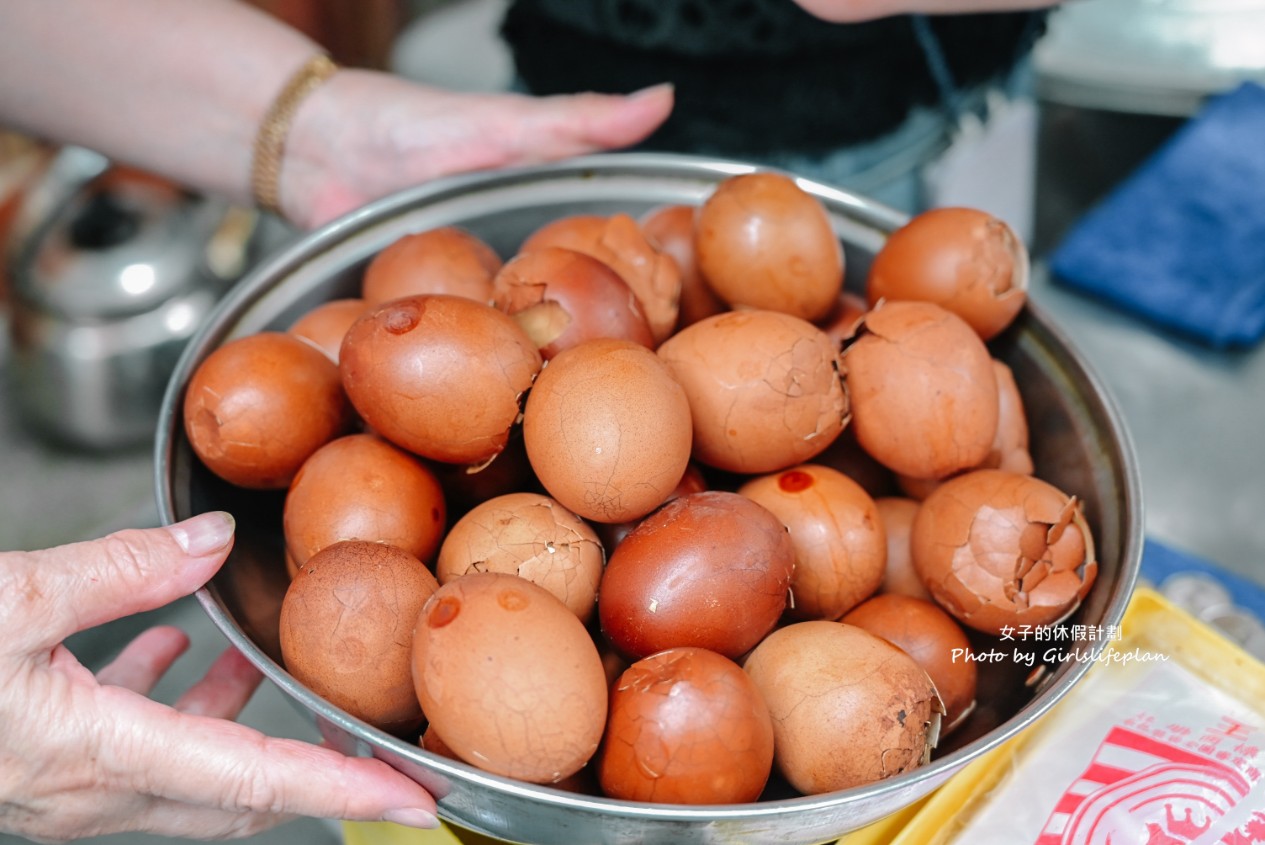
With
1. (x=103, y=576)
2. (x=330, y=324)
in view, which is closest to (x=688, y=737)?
(x=103, y=576)

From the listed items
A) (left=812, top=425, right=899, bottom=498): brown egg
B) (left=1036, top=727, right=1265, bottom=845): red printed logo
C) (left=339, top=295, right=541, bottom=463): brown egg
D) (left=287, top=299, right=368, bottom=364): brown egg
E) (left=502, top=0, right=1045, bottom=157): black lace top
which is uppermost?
(left=502, top=0, right=1045, bottom=157): black lace top

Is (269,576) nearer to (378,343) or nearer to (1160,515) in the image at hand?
(378,343)

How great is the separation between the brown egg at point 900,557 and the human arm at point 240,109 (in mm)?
553

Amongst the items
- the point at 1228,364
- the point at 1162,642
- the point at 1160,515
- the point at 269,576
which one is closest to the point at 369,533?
the point at 269,576

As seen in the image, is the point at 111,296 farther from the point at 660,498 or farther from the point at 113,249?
the point at 660,498

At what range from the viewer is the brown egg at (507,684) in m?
0.71

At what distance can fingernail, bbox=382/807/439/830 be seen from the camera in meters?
0.74

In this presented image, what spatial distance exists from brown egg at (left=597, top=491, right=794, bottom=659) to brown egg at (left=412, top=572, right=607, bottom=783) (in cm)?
8

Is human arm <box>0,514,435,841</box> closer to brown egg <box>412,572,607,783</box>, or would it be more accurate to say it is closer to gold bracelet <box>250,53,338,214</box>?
brown egg <box>412,572,607,783</box>

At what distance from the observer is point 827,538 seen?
2.94 feet

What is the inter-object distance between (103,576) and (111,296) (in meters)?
1.37

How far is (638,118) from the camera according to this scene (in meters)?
1.22

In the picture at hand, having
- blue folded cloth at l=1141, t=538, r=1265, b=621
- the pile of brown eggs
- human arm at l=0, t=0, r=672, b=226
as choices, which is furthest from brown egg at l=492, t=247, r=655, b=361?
blue folded cloth at l=1141, t=538, r=1265, b=621

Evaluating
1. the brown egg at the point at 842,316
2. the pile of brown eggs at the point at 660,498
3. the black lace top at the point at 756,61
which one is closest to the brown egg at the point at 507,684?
the pile of brown eggs at the point at 660,498
